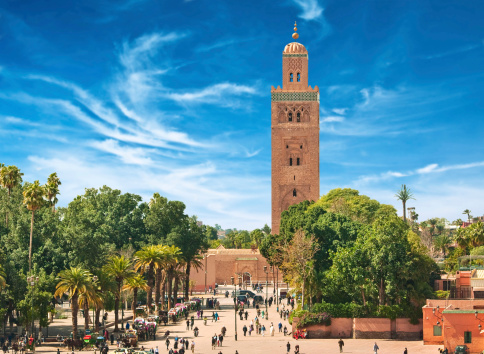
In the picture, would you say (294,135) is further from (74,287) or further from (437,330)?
(74,287)

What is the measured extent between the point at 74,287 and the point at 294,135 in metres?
55.4

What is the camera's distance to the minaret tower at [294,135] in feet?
296

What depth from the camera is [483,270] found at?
52.5m

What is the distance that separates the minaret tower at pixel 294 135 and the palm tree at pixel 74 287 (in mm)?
49407

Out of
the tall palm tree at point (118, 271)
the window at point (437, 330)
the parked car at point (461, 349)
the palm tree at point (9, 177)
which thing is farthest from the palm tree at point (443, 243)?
the palm tree at point (9, 177)

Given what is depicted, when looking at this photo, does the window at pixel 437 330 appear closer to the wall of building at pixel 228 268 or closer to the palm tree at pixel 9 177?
the palm tree at pixel 9 177

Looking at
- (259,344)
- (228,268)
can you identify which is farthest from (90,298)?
(228,268)

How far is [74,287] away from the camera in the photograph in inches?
1645

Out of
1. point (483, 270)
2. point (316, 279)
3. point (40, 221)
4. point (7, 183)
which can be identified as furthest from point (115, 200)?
point (483, 270)

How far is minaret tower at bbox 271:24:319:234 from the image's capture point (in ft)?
296

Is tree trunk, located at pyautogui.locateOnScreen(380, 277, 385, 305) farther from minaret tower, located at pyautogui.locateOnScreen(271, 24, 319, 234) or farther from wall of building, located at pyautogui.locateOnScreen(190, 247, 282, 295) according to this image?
wall of building, located at pyautogui.locateOnScreen(190, 247, 282, 295)

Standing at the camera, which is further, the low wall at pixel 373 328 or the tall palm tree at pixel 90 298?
the low wall at pixel 373 328

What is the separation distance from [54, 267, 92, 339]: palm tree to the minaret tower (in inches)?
1945

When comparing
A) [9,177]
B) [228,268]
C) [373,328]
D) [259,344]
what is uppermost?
[9,177]
